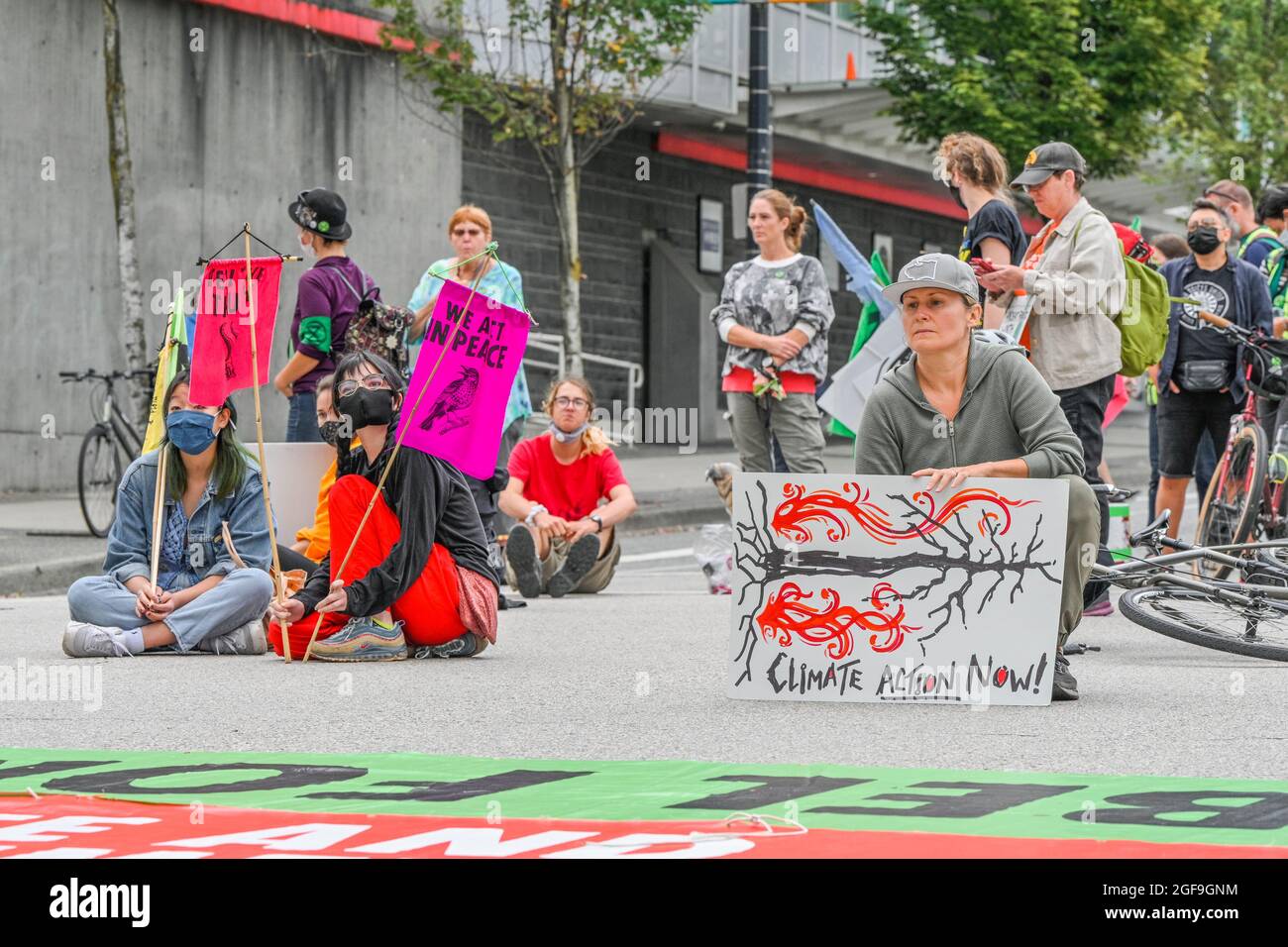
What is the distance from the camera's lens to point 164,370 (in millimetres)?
8680

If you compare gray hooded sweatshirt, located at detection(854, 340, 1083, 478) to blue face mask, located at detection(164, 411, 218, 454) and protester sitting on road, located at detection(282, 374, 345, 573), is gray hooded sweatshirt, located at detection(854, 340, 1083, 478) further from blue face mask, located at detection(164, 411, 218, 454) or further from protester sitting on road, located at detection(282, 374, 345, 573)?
blue face mask, located at detection(164, 411, 218, 454)

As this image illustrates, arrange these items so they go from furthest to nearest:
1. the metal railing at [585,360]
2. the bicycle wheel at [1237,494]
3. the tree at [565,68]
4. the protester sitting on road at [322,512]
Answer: the metal railing at [585,360], the tree at [565,68], the bicycle wheel at [1237,494], the protester sitting on road at [322,512]

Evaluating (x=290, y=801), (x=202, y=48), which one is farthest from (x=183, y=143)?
(x=290, y=801)

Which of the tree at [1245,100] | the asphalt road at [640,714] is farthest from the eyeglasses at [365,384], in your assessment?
the tree at [1245,100]

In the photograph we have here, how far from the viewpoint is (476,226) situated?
10.7 metres

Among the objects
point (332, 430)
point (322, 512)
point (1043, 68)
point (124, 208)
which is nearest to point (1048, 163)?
point (332, 430)

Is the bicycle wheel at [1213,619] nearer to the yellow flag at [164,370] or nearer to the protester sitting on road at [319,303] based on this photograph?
the yellow flag at [164,370]

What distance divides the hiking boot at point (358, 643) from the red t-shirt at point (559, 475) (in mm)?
3088

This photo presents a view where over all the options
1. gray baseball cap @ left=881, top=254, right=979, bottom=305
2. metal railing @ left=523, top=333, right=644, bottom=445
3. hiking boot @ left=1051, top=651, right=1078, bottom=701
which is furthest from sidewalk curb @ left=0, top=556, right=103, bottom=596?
metal railing @ left=523, top=333, right=644, bottom=445

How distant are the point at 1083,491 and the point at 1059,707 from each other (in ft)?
2.17

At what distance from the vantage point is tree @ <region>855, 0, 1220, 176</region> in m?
26.3

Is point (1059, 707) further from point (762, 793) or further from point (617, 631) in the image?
point (617, 631)

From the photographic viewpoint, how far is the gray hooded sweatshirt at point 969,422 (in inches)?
271
